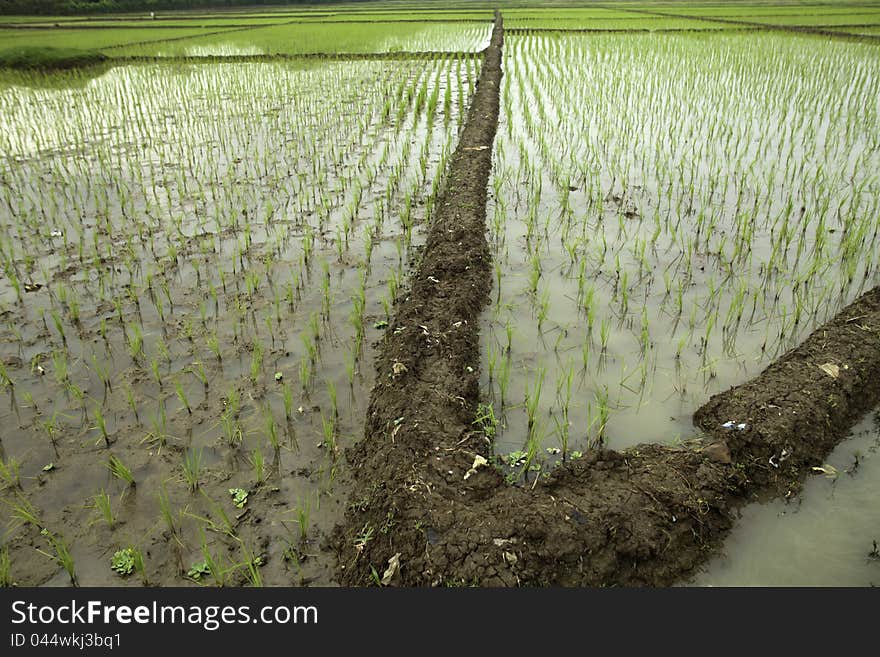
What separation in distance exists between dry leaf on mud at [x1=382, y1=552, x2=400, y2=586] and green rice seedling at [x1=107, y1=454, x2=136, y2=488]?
1289 millimetres

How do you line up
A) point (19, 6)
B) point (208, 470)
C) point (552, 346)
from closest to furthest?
point (208, 470)
point (552, 346)
point (19, 6)

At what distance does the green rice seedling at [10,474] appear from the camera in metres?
2.45

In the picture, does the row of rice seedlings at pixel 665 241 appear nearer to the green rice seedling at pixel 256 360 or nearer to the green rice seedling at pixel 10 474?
the green rice seedling at pixel 256 360

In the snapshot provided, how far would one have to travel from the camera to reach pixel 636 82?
10156mm

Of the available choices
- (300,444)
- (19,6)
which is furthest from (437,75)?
(19,6)

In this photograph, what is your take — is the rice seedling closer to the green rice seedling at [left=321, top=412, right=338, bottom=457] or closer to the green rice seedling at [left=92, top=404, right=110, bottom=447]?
the green rice seedling at [left=321, top=412, right=338, bottom=457]

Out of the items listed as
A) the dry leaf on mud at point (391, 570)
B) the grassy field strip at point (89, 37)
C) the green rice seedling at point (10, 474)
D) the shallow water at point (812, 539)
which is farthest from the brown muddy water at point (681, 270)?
the grassy field strip at point (89, 37)

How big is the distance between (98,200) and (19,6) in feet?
114

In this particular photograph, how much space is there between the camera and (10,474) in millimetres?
2467

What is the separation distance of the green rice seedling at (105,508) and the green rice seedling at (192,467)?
0.31m

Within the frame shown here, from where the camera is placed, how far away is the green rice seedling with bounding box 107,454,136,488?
2.43 meters

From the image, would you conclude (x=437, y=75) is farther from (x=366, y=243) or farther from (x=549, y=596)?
(x=549, y=596)

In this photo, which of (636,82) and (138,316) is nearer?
(138,316)

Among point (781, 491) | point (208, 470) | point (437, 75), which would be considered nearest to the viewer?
point (781, 491)
